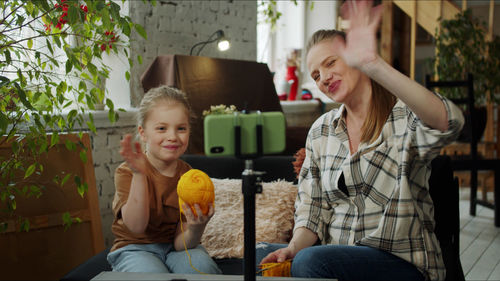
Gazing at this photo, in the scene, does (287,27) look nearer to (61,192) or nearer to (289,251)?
(61,192)

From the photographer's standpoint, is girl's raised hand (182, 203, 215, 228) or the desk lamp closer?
girl's raised hand (182, 203, 215, 228)

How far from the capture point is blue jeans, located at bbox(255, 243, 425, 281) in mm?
1239

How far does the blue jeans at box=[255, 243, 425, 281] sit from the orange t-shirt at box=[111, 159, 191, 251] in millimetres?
428

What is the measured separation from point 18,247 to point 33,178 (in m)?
0.30

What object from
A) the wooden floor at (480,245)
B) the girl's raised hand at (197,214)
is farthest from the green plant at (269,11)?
the girl's raised hand at (197,214)

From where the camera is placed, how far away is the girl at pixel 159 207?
1.43 meters

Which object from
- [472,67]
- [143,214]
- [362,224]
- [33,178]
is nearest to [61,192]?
[33,178]

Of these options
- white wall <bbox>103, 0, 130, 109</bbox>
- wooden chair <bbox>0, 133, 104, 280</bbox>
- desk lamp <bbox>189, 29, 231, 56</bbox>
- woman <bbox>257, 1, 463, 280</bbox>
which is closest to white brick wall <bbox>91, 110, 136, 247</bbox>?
white wall <bbox>103, 0, 130, 109</bbox>

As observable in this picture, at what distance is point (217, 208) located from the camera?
1914mm

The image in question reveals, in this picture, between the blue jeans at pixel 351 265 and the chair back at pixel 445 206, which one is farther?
the chair back at pixel 445 206

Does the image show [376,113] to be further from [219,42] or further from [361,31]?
[219,42]

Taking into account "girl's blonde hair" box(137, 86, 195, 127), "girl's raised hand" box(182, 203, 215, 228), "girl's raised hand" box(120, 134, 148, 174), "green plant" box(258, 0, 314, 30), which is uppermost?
"green plant" box(258, 0, 314, 30)

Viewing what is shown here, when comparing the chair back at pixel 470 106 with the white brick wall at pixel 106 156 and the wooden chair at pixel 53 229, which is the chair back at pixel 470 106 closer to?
the white brick wall at pixel 106 156

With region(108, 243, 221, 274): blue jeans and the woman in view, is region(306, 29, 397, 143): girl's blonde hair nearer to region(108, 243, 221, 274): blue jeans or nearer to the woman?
the woman
